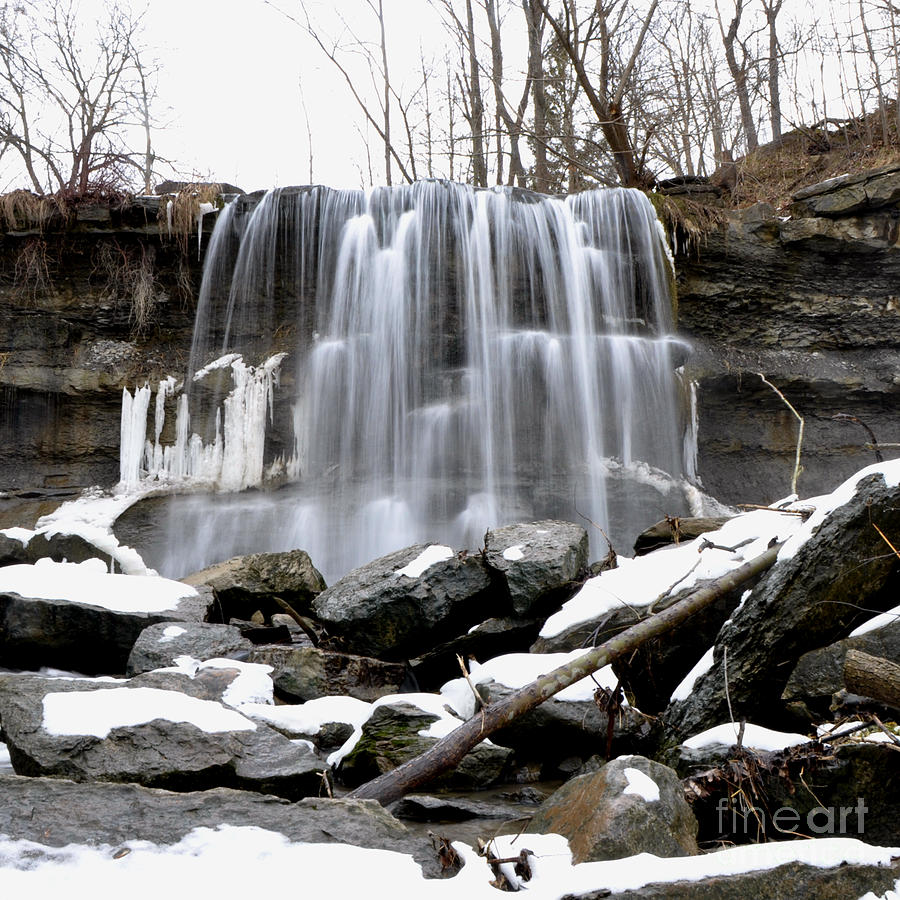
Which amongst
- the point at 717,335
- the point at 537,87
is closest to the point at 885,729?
the point at 717,335

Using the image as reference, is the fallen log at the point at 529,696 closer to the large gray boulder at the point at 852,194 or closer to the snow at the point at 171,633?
the snow at the point at 171,633

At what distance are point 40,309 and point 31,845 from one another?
926 cm

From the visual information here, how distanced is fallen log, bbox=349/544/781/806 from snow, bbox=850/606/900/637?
1.85 ft

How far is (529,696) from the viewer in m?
2.88

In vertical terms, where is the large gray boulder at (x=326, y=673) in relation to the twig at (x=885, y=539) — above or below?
below

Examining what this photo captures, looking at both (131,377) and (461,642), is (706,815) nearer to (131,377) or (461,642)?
(461,642)

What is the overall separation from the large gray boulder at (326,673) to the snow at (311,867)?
7.91ft

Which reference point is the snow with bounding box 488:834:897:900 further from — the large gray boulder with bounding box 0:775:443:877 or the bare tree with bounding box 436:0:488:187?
the bare tree with bounding box 436:0:488:187

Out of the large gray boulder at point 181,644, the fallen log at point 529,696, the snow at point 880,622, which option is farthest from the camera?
the large gray boulder at point 181,644

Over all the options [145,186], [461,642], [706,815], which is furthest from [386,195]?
[706,815]

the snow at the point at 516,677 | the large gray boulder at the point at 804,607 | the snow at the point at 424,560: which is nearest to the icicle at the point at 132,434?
the snow at the point at 424,560

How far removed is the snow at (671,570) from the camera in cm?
389

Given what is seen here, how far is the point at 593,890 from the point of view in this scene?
1.80 meters

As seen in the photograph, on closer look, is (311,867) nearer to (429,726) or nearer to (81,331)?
(429,726)
